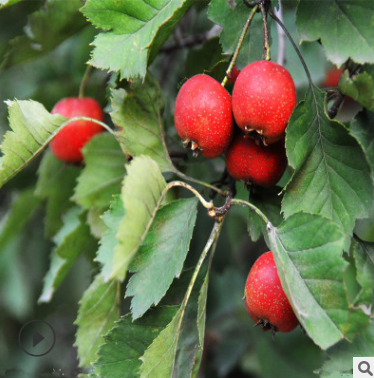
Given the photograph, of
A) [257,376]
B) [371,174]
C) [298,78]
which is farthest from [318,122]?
[257,376]

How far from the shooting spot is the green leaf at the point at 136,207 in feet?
2.11

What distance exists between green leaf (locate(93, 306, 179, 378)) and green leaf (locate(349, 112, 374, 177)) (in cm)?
40

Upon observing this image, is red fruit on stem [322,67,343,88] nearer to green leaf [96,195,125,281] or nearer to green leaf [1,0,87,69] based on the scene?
green leaf [1,0,87,69]

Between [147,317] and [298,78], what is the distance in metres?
0.84

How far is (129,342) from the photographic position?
0.88 meters

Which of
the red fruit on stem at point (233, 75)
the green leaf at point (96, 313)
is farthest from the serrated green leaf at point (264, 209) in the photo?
the green leaf at point (96, 313)

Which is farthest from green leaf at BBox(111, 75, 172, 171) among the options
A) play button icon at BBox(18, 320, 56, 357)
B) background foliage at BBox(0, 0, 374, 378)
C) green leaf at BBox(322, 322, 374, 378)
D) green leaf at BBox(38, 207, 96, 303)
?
play button icon at BBox(18, 320, 56, 357)

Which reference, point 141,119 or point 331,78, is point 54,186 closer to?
point 141,119

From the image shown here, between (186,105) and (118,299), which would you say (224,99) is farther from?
(118,299)

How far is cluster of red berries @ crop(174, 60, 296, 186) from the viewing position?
787 mm

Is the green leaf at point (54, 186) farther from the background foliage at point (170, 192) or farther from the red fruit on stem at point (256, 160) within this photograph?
the red fruit on stem at point (256, 160)

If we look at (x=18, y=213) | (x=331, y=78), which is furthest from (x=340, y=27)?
(x=18, y=213)

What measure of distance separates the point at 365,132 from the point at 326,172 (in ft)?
0.28

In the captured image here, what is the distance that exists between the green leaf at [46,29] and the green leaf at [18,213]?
38 cm
